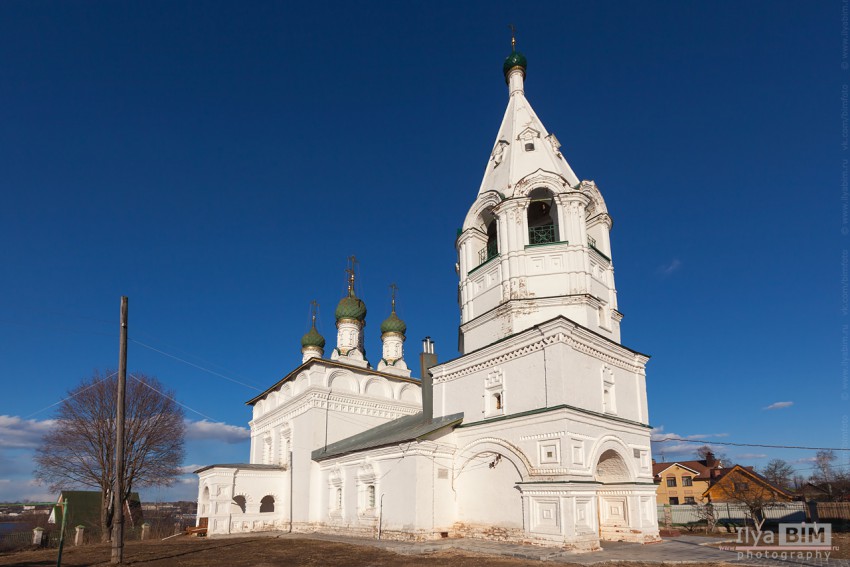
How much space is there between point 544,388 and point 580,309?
2.84m

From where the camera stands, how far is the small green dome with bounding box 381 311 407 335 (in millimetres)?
30047

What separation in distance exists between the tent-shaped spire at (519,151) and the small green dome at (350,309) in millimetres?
12083

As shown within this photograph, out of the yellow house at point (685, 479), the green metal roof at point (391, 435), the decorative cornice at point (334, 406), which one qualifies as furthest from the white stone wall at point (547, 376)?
the yellow house at point (685, 479)

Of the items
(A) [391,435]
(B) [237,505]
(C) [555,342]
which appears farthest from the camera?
(B) [237,505]

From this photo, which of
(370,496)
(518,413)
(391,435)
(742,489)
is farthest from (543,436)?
(742,489)

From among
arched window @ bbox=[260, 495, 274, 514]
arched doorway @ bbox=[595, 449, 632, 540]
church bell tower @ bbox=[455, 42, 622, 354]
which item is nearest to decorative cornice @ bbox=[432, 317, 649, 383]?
church bell tower @ bbox=[455, 42, 622, 354]

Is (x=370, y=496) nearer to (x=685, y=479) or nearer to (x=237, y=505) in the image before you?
(x=237, y=505)

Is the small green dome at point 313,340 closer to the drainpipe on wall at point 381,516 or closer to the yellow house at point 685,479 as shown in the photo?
the drainpipe on wall at point 381,516

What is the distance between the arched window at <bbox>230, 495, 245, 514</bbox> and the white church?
280 mm

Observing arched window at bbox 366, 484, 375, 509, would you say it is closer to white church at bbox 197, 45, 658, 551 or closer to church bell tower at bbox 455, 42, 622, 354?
white church at bbox 197, 45, 658, 551

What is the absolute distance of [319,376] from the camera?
913 inches

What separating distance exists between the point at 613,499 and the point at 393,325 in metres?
16.7

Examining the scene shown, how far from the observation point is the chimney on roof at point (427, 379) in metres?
19.0

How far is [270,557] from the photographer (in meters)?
13.9
